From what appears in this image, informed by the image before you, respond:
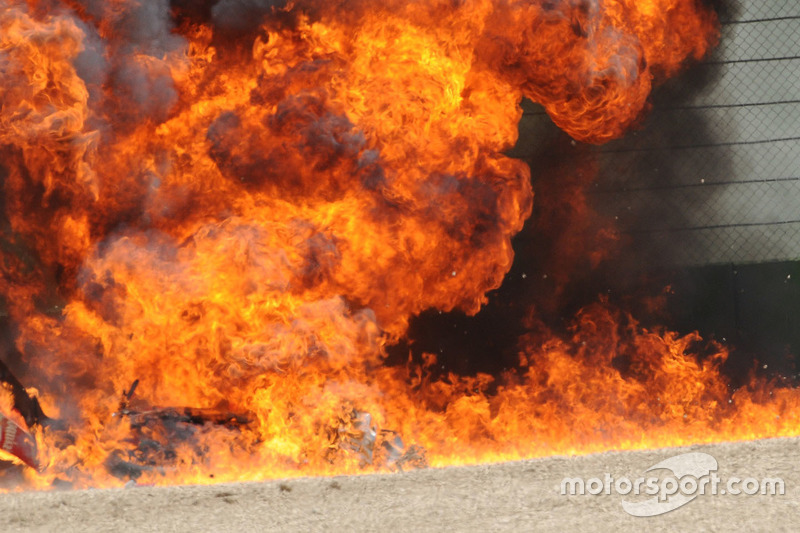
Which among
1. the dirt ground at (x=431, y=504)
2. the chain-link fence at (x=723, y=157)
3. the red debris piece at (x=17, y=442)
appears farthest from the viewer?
the chain-link fence at (x=723, y=157)

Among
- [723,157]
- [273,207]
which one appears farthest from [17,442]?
[723,157]

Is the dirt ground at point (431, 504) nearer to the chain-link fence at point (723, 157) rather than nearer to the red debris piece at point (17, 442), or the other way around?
the red debris piece at point (17, 442)

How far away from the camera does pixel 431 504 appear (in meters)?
4.73

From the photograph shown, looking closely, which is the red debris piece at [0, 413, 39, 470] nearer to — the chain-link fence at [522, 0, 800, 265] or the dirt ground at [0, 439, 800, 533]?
the dirt ground at [0, 439, 800, 533]

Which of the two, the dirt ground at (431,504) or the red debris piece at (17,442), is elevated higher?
the red debris piece at (17,442)

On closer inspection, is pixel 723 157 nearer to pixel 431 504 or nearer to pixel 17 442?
pixel 431 504

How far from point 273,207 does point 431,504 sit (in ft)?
8.80

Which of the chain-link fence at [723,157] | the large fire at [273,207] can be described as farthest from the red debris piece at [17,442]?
the chain-link fence at [723,157]

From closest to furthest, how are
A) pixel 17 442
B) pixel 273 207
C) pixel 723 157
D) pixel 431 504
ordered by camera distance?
pixel 431 504 < pixel 17 442 < pixel 273 207 < pixel 723 157

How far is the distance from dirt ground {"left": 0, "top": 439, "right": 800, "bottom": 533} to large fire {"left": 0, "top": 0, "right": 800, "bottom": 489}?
337 mm

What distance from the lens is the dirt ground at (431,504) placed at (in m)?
4.68

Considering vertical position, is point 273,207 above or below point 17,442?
above

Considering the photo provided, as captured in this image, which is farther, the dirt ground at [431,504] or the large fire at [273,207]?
the large fire at [273,207]

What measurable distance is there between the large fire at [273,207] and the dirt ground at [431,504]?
0.34 meters
